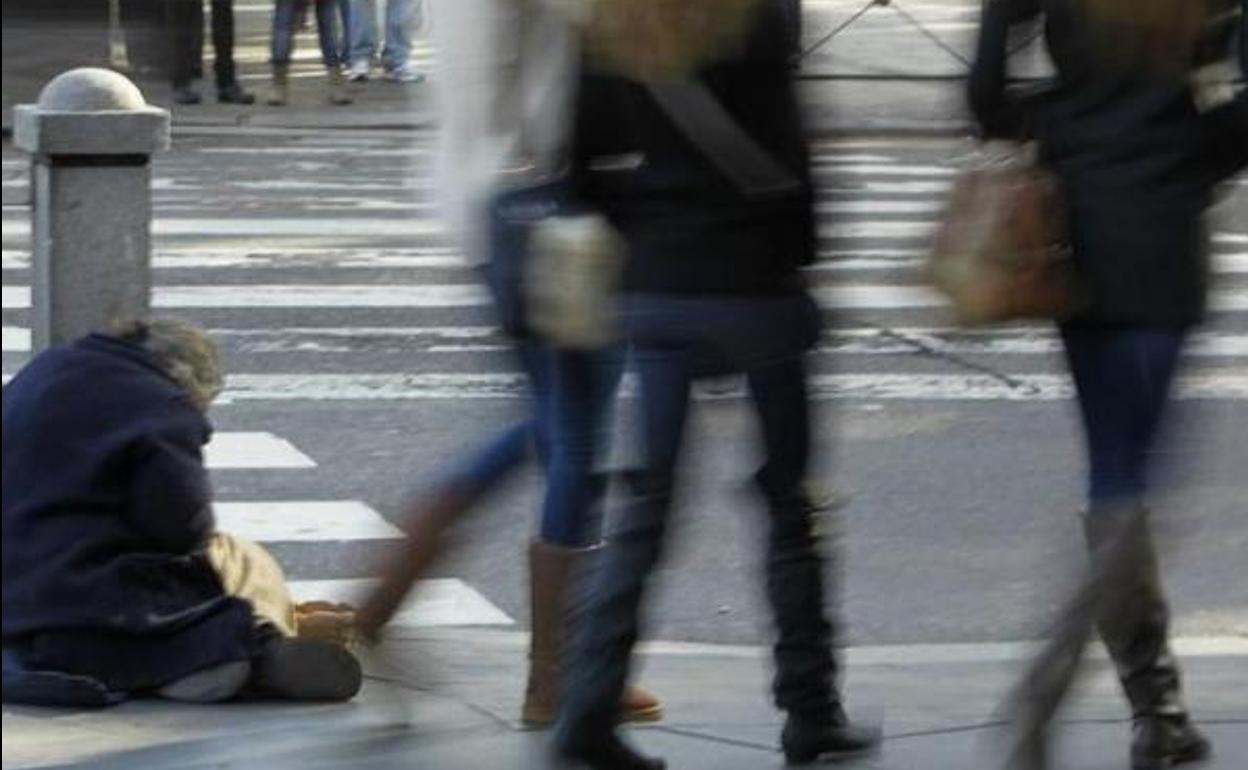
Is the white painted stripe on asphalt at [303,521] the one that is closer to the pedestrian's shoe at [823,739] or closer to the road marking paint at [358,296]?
the pedestrian's shoe at [823,739]

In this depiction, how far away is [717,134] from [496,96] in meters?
0.50

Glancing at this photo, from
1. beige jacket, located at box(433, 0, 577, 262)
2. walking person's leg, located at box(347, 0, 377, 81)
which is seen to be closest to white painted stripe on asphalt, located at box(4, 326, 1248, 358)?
beige jacket, located at box(433, 0, 577, 262)

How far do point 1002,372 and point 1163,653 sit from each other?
17.8 feet

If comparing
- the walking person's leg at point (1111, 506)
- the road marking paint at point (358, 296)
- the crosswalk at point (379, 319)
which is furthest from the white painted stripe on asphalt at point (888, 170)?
the walking person's leg at point (1111, 506)

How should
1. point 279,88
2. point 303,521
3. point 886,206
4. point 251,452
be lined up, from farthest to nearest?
1. point 279,88
2. point 886,206
3. point 251,452
4. point 303,521

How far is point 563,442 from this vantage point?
211 inches

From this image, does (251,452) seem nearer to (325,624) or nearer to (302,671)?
(325,624)

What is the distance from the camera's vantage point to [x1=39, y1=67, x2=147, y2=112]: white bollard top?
6547 millimetres

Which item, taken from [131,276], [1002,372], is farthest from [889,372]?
[131,276]

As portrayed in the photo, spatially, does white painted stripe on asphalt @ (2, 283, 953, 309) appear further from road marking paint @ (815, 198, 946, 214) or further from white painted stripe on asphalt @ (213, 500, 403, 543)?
white painted stripe on asphalt @ (213, 500, 403, 543)

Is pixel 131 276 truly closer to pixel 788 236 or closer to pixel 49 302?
pixel 49 302

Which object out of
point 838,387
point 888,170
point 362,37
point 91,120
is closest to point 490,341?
point 838,387

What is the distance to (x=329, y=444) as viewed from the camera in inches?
374

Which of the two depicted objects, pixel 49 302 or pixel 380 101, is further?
pixel 380 101
